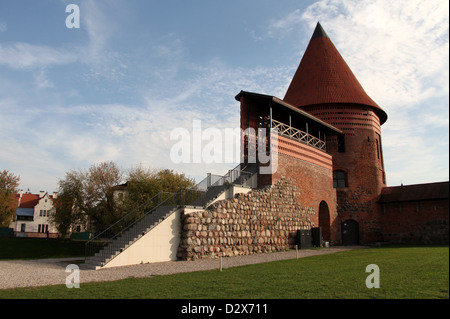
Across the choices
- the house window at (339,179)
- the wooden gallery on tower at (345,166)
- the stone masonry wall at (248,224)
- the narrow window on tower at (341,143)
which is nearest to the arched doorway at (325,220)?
the wooden gallery on tower at (345,166)

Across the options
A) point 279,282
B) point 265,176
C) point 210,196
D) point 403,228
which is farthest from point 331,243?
point 279,282

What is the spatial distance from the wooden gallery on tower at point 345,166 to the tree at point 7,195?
3034 cm

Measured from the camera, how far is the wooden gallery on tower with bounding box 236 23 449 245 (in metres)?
22.5

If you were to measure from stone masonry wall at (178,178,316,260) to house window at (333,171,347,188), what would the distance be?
5641 millimetres

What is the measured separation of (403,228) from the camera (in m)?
24.8

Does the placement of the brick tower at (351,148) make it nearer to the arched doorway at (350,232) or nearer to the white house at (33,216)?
the arched doorway at (350,232)

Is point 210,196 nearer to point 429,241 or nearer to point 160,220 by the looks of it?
point 160,220

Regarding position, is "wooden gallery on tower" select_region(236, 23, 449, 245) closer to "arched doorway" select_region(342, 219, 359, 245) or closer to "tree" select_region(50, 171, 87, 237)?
"arched doorway" select_region(342, 219, 359, 245)

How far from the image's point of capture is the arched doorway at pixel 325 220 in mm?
23619

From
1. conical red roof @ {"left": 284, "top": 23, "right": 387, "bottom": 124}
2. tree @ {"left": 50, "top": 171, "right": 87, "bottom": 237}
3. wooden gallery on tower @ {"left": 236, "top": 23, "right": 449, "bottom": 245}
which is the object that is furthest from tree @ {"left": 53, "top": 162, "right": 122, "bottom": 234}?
conical red roof @ {"left": 284, "top": 23, "right": 387, "bottom": 124}

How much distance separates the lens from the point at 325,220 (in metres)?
24.1

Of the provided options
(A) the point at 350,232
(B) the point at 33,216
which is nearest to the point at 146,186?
(A) the point at 350,232
